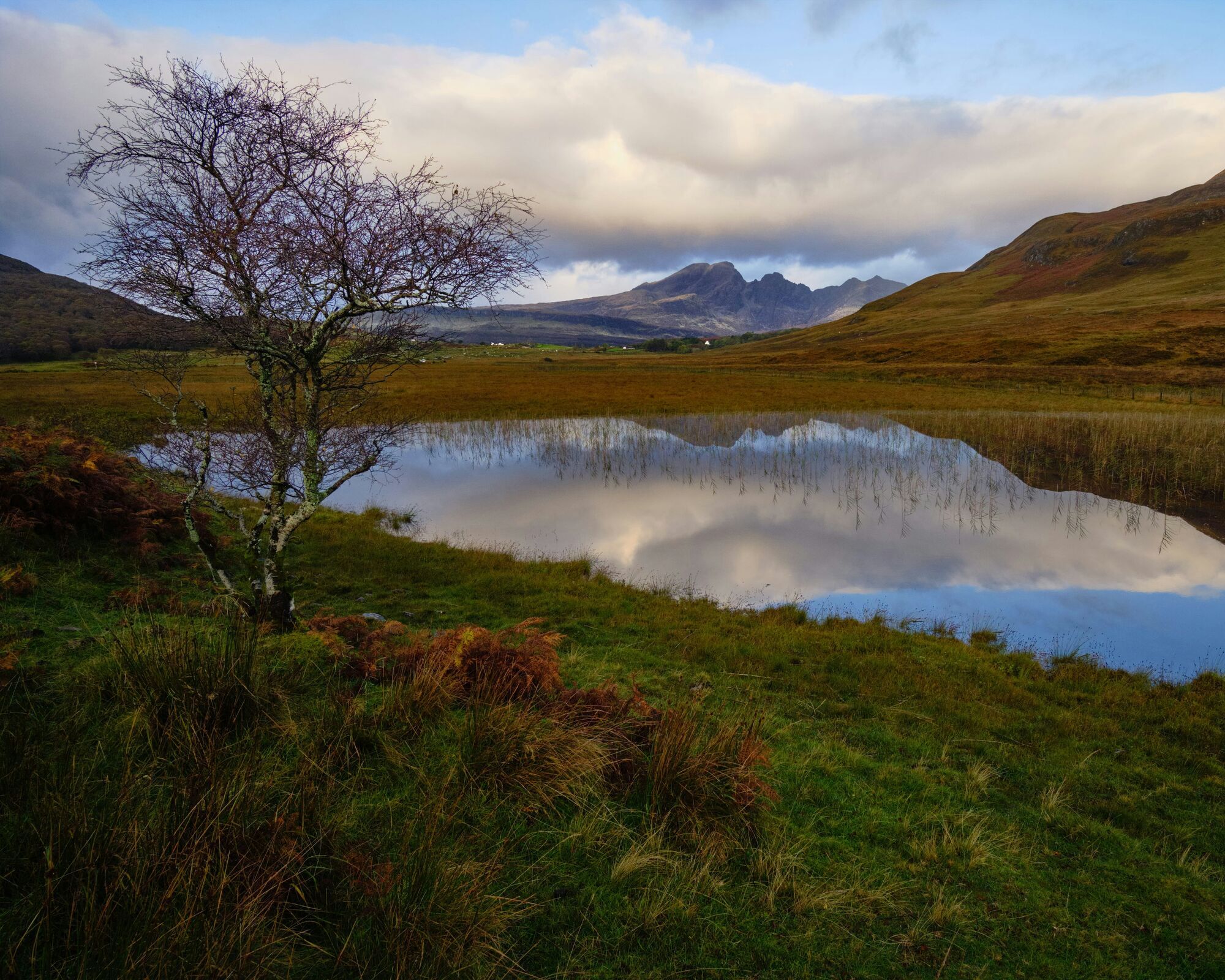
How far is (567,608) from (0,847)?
8.34m

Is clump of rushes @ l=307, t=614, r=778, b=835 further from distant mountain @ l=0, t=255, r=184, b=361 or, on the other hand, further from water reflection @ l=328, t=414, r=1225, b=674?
water reflection @ l=328, t=414, r=1225, b=674

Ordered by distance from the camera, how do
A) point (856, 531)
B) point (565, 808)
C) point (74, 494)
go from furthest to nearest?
point (856, 531)
point (74, 494)
point (565, 808)

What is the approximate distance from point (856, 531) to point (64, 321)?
552 feet

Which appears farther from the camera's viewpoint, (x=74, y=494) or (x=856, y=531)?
(x=856, y=531)

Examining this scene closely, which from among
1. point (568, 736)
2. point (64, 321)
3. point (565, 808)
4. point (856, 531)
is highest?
point (64, 321)

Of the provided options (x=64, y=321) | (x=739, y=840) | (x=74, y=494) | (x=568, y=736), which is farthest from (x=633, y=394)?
(x=64, y=321)

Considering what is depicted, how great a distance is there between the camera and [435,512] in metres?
18.5

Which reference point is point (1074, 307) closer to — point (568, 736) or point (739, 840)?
point (739, 840)

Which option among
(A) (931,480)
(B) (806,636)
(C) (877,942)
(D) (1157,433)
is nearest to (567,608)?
(B) (806,636)

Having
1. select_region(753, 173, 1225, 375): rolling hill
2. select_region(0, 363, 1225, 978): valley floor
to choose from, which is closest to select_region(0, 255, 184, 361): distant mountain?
select_region(0, 363, 1225, 978): valley floor

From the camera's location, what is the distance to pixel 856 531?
1638cm

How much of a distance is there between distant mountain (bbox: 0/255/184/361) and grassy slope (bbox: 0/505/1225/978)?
137 inches

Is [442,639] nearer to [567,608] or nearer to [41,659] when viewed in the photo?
[41,659]

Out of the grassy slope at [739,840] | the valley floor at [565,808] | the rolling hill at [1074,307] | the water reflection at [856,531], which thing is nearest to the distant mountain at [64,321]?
the valley floor at [565,808]
